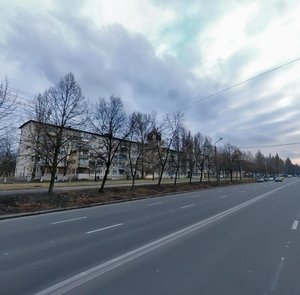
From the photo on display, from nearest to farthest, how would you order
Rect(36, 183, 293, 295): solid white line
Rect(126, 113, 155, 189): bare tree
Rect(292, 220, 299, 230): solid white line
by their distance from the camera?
Rect(36, 183, 293, 295): solid white line < Rect(292, 220, 299, 230): solid white line < Rect(126, 113, 155, 189): bare tree

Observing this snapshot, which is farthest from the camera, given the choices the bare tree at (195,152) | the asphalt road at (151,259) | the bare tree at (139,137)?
the bare tree at (195,152)

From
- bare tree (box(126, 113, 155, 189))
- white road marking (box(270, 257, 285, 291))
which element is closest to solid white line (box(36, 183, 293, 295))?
white road marking (box(270, 257, 285, 291))

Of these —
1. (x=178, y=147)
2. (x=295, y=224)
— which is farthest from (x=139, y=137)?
(x=295, y=224)

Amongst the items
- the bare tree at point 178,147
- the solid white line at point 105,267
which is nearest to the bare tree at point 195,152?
the bare tree at point 178,147

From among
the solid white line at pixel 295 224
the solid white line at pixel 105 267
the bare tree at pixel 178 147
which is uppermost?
the bare tree at pixel 178 147

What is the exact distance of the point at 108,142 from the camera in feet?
96.3

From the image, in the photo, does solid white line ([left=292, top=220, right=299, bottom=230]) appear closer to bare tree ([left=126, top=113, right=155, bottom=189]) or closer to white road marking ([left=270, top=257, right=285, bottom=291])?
white road marking ([left=270, top=257, right=285, bottom=291])

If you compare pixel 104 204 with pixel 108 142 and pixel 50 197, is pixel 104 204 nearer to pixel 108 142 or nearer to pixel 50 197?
pixel 50 197

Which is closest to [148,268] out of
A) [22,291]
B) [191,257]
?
[191,257]

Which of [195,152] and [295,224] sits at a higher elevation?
[195,152]

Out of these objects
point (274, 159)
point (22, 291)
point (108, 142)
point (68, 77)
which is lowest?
point (22, 291)

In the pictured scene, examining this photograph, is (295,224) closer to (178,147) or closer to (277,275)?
(277,275)

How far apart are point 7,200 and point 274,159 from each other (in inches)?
7424

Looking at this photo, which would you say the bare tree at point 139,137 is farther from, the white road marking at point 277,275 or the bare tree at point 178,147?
the white road marking at point 277,275
